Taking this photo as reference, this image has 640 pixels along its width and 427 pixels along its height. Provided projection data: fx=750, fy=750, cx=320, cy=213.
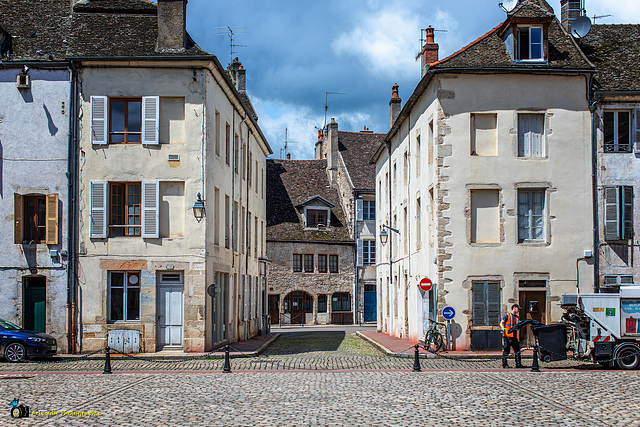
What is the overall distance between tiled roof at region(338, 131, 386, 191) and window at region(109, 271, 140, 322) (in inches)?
1073

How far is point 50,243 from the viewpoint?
2202 centimetres

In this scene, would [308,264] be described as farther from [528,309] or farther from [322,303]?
[528,309]

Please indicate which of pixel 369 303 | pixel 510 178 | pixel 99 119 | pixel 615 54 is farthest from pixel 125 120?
pixel 369 303

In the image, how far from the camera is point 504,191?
22953mm

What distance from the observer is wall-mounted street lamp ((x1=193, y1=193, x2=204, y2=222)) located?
2167 cm

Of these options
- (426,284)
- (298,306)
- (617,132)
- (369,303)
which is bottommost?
(298,306)

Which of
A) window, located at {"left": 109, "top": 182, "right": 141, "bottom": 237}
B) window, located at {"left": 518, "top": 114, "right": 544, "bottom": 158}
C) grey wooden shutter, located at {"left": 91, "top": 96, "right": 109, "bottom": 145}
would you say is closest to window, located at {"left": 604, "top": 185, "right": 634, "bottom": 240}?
window, located at {"left": 518, "top": 114, "right": 544, "bottom": 158}

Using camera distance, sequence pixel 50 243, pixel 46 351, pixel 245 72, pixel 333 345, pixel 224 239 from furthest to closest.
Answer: pixel 245 72 → pixel 333 345 → pixel 224 239 → pixel 50 243 → pixel 46 351

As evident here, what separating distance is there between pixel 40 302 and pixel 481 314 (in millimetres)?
13129

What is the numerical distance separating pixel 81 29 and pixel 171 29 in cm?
355

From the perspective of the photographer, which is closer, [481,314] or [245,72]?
[481,314]

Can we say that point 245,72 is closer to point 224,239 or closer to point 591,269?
point 224,239

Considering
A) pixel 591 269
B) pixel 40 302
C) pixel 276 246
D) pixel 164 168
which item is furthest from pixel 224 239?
pixel 276 246

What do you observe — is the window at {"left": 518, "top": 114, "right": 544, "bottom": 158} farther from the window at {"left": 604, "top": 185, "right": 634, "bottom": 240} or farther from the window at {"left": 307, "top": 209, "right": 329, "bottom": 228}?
the window at {"left": 307, "top": 209, "right": 329, "bottom": 228}
